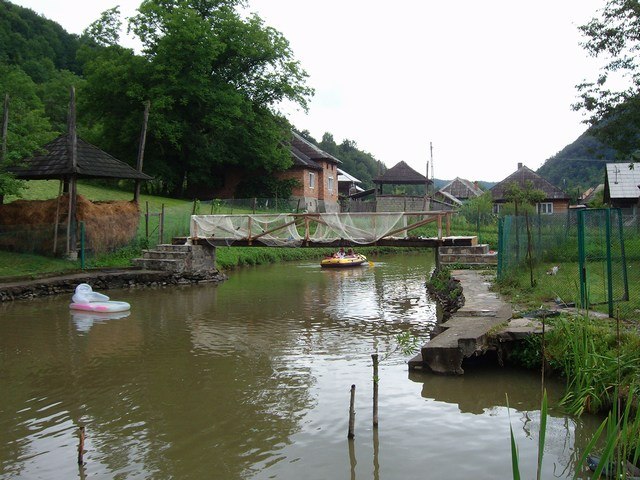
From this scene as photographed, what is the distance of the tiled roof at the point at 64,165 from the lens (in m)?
20.8

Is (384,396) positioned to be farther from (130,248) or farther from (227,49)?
(227,49)

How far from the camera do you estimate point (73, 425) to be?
23.5 feet

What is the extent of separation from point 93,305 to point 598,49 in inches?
699

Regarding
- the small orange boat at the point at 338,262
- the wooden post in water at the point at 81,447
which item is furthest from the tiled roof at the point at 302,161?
the wooden post in water at the point at 81,447

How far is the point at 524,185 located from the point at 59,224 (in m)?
44.2

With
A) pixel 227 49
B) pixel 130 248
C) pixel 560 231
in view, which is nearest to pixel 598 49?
pixel 560 231

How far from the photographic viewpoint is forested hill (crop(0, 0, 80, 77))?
61688 mm

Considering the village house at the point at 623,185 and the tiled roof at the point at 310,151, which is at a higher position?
the tiled roof at the point at 310,151

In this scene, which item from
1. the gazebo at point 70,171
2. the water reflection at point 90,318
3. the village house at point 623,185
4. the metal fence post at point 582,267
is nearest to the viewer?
the metal fence post at point 582,267

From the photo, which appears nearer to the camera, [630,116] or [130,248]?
[630,116]

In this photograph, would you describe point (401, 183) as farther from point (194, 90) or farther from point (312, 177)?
point (194, 90)

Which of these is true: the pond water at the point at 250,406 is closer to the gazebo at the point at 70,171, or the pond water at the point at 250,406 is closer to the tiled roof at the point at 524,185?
the gazebo at the point at 70,171

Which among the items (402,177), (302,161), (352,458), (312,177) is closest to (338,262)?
(302,161)

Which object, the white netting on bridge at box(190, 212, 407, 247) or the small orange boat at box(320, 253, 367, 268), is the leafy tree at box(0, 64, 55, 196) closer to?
the white netting on bridge at box(190, 212, 407, 247)
